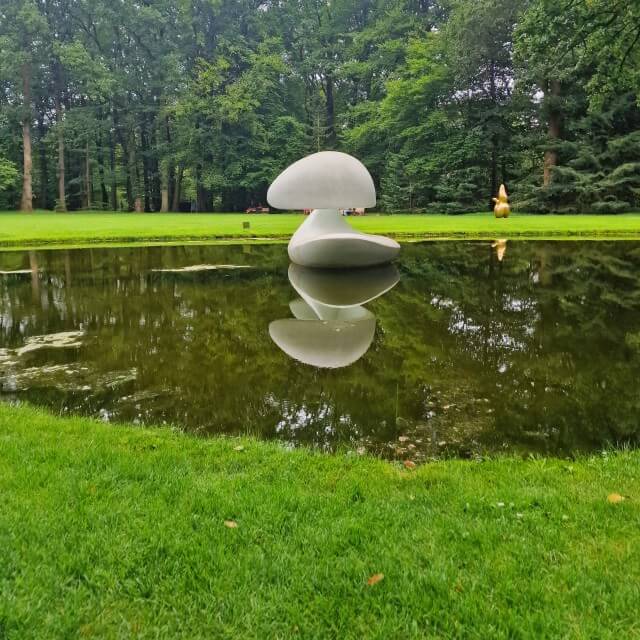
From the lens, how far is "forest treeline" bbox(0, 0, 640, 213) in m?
32.3

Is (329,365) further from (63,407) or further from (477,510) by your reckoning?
(477,510)

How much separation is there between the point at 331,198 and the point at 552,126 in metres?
26.9

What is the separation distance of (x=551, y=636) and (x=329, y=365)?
3985 mm

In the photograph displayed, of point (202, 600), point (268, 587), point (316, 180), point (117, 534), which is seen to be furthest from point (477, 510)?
point (316, 180)

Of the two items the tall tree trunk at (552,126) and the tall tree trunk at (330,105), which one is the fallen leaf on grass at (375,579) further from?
the tall tree trunk at (330,105)

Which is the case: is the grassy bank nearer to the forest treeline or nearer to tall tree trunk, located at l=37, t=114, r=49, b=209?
the forest treeline

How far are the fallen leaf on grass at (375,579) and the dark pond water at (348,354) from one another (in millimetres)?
1487

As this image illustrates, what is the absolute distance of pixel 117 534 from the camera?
281 centimetres

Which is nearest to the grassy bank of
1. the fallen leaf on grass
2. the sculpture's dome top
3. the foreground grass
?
the sculpture's dome top

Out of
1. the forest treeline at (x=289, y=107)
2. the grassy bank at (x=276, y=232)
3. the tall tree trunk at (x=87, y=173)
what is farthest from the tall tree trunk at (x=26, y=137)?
the grassy bank at (x=276, y=232)

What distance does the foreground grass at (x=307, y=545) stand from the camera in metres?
2.26

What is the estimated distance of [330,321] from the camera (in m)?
7.80

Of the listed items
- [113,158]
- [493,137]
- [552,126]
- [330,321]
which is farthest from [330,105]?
[330,321]

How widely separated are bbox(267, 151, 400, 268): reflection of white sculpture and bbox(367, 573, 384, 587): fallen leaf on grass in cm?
964
